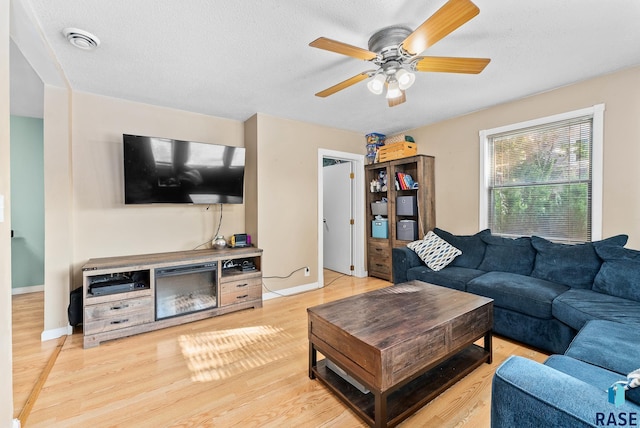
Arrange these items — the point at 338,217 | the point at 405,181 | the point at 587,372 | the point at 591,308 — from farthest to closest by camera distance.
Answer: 1. the point at 338,217
2. the point at 405,181
3. the point at 591,308
4. the point at 587,372

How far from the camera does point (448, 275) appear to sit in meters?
2.95

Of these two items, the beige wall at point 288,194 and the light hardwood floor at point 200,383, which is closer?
the light hardwood floor at point 200,383

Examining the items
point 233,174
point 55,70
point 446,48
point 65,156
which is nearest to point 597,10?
point 446,48

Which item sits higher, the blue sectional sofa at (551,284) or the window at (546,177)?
the window at (546,177)

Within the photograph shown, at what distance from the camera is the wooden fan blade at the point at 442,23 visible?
130cm

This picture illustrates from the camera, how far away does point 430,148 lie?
4070mm

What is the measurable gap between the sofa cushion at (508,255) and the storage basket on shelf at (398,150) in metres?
1.62

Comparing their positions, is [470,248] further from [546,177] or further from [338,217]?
[338,217]

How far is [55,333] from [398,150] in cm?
450

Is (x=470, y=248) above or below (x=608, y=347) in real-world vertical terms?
above

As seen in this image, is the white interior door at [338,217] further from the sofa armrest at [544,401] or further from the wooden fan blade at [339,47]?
the sofa armrest at [544,401]

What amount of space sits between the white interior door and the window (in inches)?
79.5

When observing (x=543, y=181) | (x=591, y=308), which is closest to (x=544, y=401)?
Result: (x=591, y=308)

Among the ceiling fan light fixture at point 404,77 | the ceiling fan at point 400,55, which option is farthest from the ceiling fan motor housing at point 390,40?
the ceiling fan light fixture at point 404,77
